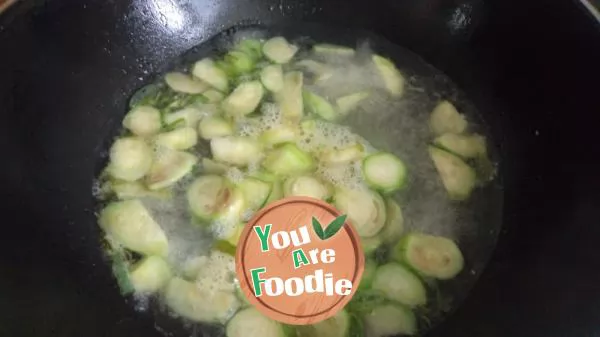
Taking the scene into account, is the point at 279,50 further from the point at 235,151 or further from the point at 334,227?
the point at 334,227

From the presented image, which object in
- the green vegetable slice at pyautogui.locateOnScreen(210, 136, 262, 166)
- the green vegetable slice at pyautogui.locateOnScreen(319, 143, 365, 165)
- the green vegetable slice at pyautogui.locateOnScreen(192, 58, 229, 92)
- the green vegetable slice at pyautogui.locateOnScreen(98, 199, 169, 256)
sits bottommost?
the green vegetable slice at pyautogui.locateOnScreen(98, 199, 169, 256)

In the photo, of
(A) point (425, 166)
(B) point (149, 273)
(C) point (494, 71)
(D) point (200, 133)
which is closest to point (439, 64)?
(C) point (494, 71)

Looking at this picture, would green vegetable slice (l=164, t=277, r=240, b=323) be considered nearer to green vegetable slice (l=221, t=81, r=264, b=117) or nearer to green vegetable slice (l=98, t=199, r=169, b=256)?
green vegetable slice (l=98, t=199, r=169, b=256)

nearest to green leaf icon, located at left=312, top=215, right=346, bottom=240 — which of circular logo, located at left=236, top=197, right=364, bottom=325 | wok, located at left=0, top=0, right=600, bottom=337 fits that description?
circular logo, located at left=236, top=197, right=364, bottom=325

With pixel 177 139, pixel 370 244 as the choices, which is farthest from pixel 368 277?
pixel 177 139

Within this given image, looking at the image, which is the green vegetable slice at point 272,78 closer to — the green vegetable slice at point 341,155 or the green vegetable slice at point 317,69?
the green vegetable slice at point 317,69

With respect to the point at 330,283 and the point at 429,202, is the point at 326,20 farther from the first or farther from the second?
the point at 330,283
